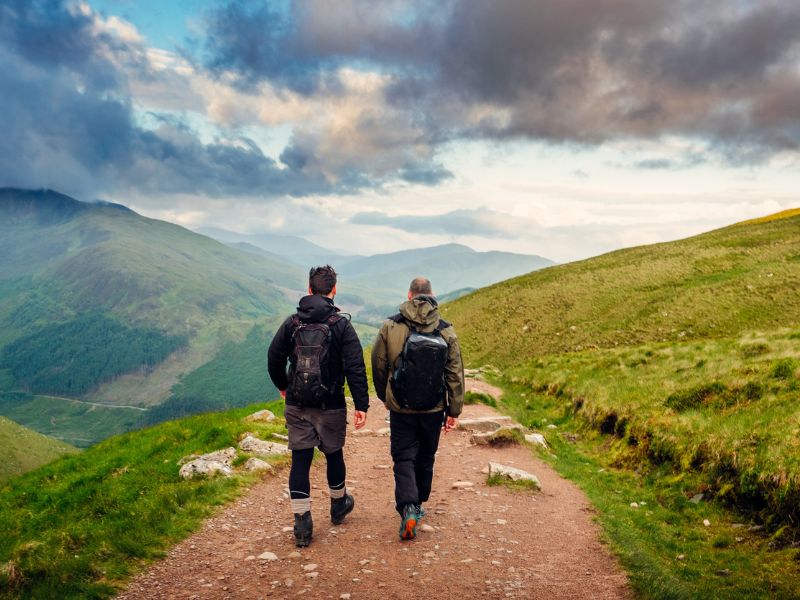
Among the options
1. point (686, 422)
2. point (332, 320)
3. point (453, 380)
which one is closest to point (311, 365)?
point (332, 320)

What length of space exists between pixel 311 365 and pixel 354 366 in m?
0.72

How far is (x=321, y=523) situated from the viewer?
934 cm

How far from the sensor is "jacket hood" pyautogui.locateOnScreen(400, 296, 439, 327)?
861 centimetres

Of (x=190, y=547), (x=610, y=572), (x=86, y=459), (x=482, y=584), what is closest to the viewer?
(x=482, y=584)

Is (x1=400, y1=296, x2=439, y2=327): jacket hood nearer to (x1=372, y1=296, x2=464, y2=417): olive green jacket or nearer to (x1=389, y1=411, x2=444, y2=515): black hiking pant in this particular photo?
(x1=372, y1=296, x2=464, y2=417): olive green jacket

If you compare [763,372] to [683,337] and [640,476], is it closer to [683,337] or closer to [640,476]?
[640,476]

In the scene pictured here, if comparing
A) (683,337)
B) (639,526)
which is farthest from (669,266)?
(639,526)

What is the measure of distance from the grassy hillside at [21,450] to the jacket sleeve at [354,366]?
219ft

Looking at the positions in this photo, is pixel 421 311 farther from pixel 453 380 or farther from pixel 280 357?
pixel 280 357

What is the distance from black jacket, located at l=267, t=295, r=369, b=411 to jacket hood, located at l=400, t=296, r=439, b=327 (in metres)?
0.98

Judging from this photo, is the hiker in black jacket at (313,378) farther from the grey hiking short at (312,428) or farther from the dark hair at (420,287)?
the dark hair at (420,287)

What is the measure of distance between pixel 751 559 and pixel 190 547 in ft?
30.7

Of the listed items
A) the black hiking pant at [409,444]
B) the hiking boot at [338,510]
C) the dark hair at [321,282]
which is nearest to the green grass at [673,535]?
the black hiking pant at [409,444]

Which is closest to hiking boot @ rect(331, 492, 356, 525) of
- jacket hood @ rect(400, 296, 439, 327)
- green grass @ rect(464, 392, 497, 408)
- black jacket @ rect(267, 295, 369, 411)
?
black jacket @ rect(267, 295, 369, 411)
